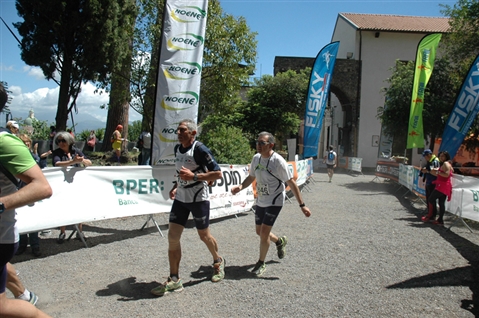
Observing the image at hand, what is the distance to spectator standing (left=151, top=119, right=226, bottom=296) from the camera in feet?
14.1

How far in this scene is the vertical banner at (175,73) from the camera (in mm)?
7145

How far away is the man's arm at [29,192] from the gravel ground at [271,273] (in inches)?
78.2

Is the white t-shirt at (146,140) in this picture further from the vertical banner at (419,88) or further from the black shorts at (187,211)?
the vertical banner at (419,88)

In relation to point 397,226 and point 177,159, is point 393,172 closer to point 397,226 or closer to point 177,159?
point 397,226

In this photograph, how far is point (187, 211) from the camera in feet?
14.7

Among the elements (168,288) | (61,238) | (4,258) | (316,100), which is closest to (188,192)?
(168,288)

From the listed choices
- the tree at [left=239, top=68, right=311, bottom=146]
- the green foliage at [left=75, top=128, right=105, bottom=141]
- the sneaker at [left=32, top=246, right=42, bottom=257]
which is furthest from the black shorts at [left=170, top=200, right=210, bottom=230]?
the green foliage at [left=75, top=128, right=105, bottom=141]

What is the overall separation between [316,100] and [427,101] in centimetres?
682

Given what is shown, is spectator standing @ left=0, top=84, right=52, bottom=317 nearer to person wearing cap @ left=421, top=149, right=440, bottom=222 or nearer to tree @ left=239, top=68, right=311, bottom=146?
person wearing cap @ left=421, top=149, right=440, bottom=222

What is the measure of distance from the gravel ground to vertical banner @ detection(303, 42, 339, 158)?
6.65 m

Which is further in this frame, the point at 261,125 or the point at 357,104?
the point at 357,104

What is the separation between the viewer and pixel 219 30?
42.2ft

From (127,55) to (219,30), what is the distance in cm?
309

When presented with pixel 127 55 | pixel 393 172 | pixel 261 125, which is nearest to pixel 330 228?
pixel 127 55
